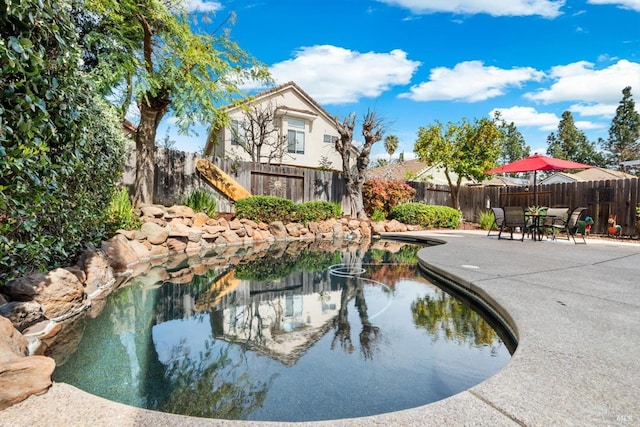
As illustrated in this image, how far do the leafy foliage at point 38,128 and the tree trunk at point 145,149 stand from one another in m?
4.41

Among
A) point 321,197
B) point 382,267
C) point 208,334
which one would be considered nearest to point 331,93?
point 321,197

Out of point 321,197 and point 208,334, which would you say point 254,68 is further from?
point 208,334

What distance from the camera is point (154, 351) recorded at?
2.40m

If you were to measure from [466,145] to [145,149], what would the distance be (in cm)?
1261

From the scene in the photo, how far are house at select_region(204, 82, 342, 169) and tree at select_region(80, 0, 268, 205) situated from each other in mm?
8288

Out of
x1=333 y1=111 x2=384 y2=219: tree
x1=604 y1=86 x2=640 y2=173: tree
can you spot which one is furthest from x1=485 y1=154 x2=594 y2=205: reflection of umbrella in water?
x1=604 y1=86 x2=640 y2=173: tree

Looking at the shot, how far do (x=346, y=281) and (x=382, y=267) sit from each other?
1292mm

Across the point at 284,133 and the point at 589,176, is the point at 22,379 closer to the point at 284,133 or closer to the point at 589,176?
the point at 284,133

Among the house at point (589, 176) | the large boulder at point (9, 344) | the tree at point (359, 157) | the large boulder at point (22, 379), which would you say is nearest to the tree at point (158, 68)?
the tree at point (359, 157)

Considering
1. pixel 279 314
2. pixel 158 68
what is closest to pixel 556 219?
pixel 279 314

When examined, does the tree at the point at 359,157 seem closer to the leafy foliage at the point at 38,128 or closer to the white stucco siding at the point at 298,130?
the white stucco siding at the point at 298,130

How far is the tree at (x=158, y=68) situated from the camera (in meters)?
6.88

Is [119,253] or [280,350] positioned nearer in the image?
[280,350]

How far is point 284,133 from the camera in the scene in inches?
745
